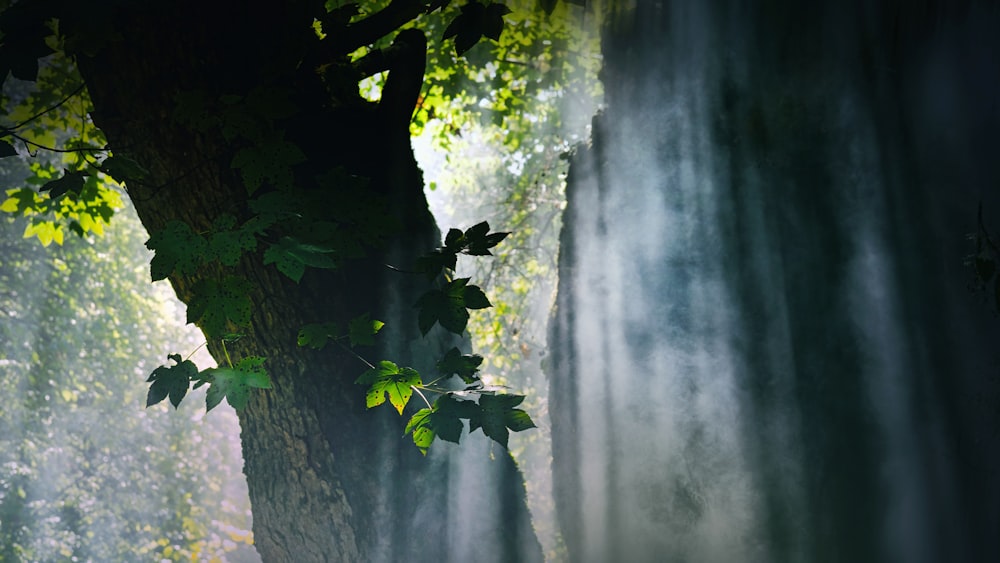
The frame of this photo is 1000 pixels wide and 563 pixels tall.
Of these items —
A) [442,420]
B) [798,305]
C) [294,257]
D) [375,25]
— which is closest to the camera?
[294,257]

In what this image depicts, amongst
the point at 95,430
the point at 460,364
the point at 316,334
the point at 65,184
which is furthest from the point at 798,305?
the point at 95,430

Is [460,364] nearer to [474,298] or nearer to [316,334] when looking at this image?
[474,298]

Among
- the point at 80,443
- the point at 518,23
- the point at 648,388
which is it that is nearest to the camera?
the point at 648,388

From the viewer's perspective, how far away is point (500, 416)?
59.4 inches

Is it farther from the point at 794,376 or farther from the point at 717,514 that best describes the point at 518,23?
the point at 717,514

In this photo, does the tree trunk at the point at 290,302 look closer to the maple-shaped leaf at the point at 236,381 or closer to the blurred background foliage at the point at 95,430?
the maple-shaped leaf at the point at 236,381

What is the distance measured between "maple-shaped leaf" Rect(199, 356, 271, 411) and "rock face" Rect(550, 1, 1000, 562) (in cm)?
313

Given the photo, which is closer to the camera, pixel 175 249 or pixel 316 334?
pixel 175 249

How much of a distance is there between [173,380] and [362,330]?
410 mm

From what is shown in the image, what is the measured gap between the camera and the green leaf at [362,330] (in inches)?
61.7

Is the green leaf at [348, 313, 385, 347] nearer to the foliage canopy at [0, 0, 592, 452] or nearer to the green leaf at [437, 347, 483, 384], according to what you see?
the foliage canopy at [0, 0, 592, 452]

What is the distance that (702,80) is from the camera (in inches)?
169

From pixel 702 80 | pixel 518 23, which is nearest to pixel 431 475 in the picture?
pixel 702 80

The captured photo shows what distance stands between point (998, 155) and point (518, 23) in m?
3.96
